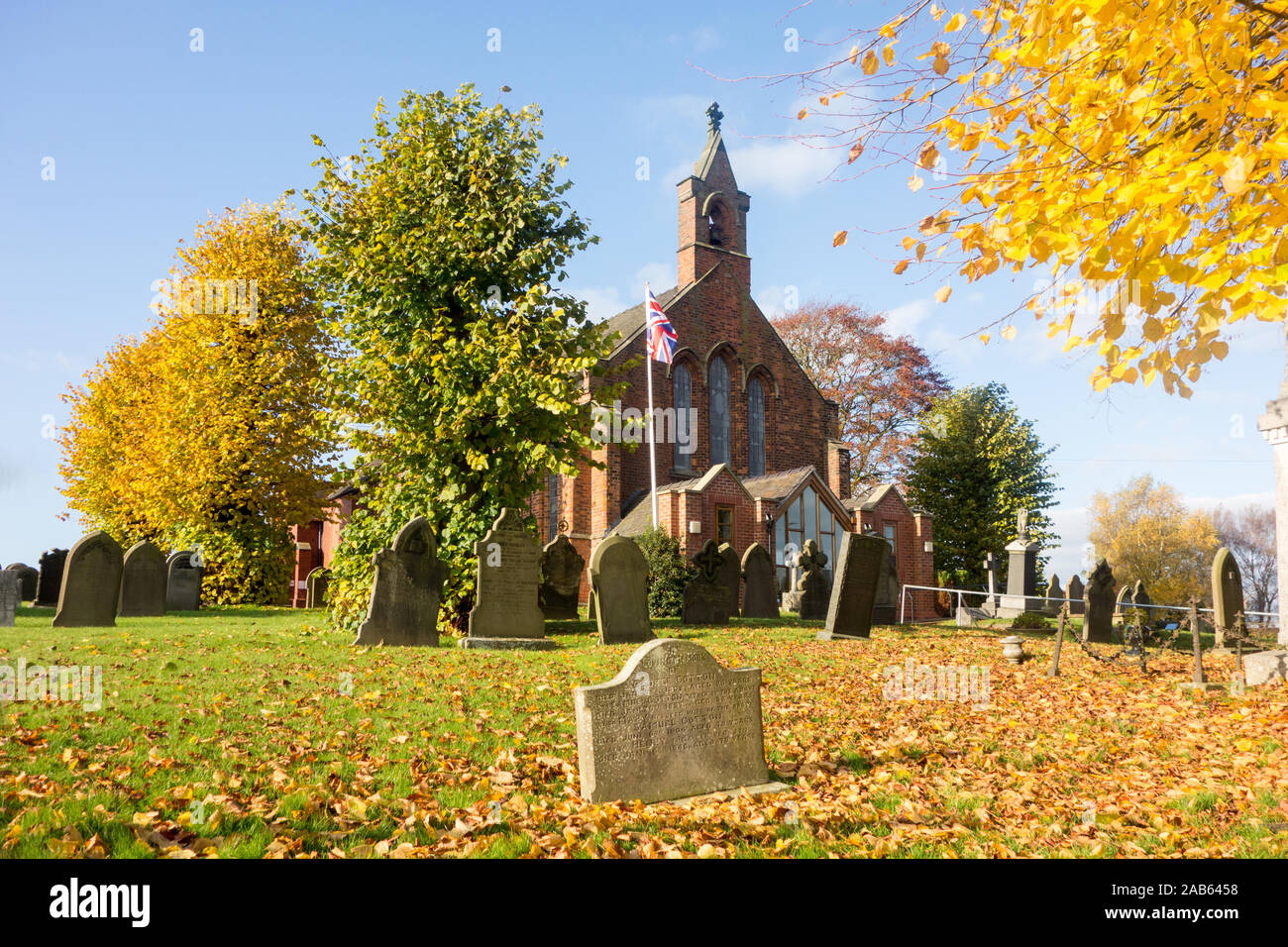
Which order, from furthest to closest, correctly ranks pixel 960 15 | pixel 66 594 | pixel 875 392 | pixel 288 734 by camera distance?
pixel 875 392
pixel 66 594
pixel 288 734
pixel 960 15

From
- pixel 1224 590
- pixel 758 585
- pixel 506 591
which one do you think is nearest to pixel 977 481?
pixel 758 585

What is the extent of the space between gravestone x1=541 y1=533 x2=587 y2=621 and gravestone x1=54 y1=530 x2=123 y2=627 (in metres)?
8.24

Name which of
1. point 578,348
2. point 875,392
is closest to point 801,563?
point 578,348

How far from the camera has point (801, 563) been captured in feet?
75.1

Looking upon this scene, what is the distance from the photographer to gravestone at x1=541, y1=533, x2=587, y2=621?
18844 mm

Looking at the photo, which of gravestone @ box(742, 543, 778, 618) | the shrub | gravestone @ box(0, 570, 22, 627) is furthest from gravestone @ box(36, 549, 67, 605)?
gravestone @ box(742, 543, 778, 618)

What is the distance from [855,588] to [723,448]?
1859 centimetres

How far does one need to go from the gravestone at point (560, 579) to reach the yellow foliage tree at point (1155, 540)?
40.0 m

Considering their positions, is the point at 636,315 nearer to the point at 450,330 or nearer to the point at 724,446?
the point at 724,446

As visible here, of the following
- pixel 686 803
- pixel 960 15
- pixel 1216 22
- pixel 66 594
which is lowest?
pixel 686 803

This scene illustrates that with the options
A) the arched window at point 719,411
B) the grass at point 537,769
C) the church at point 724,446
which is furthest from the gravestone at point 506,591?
the arched window at point 719,411

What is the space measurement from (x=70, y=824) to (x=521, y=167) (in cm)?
1379

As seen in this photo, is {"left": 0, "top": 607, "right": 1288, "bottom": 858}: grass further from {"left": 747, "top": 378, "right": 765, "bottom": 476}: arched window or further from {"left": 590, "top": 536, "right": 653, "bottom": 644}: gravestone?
{"left": 747, "top": 378, "right": 765, "bottom": 476}: arched window
